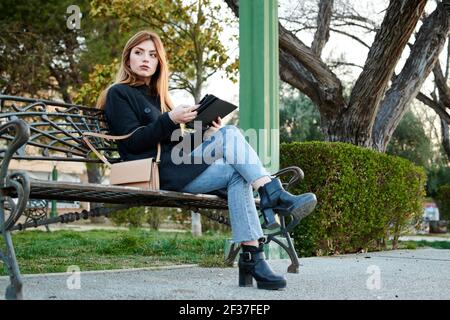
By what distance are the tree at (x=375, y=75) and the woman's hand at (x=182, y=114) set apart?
193 inches

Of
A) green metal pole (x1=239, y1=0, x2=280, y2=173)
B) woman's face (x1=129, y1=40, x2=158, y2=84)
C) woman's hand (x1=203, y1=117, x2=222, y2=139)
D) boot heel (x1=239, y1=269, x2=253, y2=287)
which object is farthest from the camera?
green metal pole (x1=239, y1=0, x2=280, y2=173)

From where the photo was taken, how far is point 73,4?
15.2 meters

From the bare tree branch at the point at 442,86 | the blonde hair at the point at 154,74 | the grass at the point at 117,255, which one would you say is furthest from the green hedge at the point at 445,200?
the blonde hair at the point at 154,74

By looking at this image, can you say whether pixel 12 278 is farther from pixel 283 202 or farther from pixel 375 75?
pixel 375 75

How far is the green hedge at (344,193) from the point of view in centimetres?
584

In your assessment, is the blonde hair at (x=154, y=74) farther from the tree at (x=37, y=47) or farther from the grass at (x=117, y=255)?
the tree at (x=37, y=47)

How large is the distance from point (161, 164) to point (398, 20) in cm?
516

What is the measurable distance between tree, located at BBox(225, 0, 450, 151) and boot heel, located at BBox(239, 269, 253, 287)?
205 inches

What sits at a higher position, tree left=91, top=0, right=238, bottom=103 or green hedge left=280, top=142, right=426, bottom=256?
tree left=91, top=0, right=238, bottom=103

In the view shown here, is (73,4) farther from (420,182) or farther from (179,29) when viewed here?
(420,182)

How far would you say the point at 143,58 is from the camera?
378 centimetres

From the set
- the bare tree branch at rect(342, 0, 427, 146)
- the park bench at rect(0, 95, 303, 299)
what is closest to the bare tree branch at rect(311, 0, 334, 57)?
the bare tree branch at rect(342, 0, 427, 146)

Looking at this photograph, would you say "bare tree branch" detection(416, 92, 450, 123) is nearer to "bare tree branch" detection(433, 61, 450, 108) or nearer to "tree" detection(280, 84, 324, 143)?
"bare tree branch" detection(433, 61, 450, 108)

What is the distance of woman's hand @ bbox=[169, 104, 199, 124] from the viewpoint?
10.9 ft
